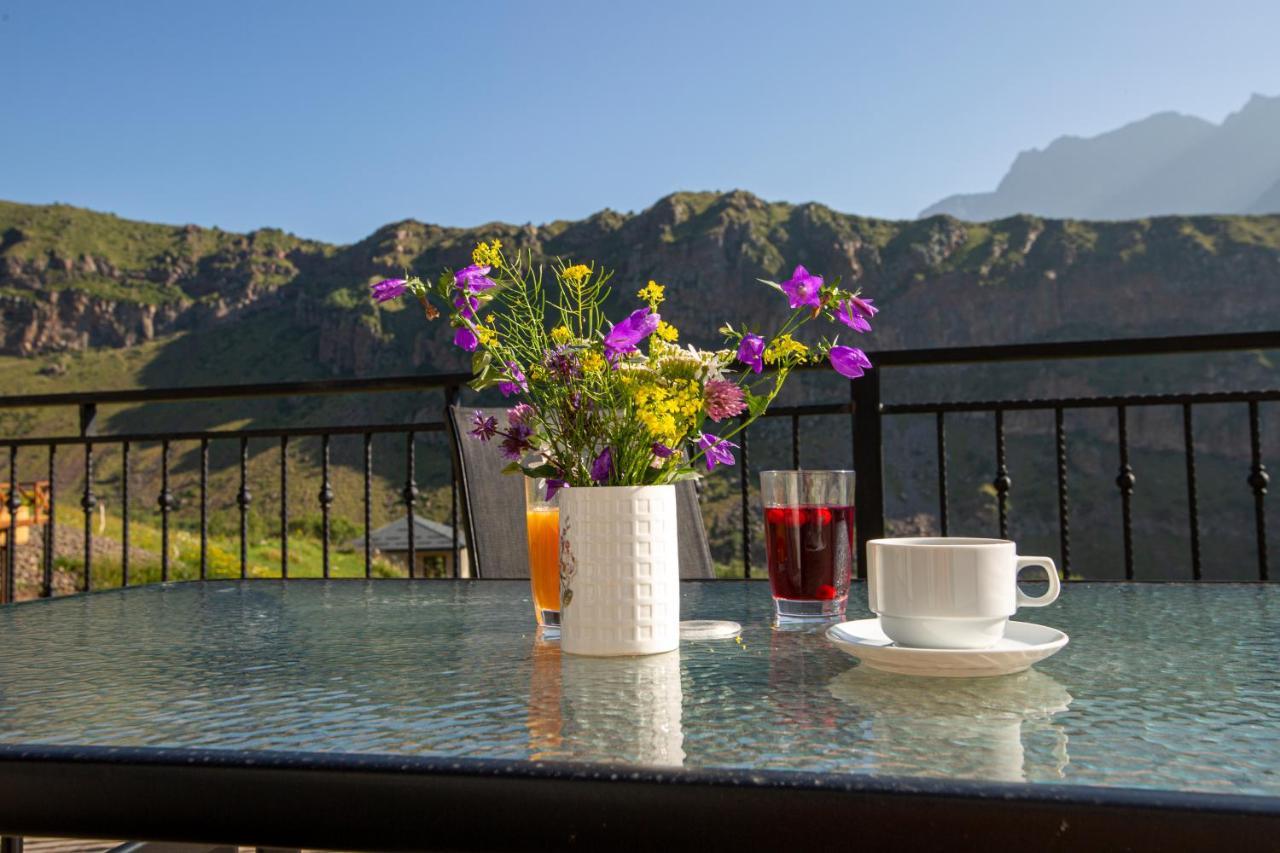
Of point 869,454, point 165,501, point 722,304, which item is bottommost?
point 165,501

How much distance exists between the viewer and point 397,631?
910mm

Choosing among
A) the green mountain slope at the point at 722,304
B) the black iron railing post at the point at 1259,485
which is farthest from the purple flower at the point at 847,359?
the green mountain slope at the point at 722,304

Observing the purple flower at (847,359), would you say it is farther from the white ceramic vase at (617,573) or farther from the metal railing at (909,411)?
the metal railing at (909,411)

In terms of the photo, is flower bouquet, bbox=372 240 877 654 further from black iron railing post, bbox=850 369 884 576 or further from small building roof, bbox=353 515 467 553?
small building roof, bbox=353 515 467 553

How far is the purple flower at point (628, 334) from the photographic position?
0.81 meters

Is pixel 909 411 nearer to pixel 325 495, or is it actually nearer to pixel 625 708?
pixel 325 495

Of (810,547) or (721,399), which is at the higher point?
(721,399)

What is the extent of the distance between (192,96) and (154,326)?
1474 cm

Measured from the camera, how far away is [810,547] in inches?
36.3

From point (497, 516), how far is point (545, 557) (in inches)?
28.9

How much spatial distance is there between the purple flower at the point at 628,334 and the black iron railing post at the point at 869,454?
185 centimetres

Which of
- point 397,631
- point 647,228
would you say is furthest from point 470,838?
point 647,228

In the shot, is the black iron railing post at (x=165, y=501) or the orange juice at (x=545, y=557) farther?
the black iron railing post at (x=165, y=501)

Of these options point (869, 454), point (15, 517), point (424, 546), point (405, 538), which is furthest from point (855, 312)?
point (405, 538)
